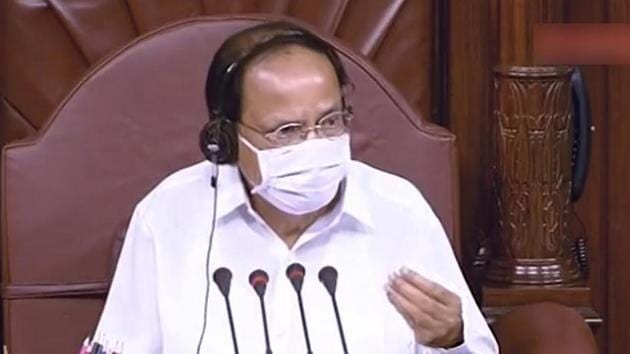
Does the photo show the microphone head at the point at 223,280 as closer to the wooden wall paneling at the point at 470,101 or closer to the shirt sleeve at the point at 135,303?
the shirt sleeve at the point at 135,303

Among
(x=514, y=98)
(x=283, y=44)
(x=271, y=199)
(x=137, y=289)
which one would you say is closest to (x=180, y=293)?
(x=137, y=289)

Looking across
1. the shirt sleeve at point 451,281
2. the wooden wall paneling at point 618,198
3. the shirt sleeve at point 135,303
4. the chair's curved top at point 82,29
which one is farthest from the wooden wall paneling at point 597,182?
the shirt sleeve at point 135,303

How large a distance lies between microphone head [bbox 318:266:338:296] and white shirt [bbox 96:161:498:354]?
0.01 meters

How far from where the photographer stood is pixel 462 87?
253cm

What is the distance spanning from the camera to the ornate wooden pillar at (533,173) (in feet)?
7.05

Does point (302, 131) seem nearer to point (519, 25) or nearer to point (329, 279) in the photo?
point (329, 279)

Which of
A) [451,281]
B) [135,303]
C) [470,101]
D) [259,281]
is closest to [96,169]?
[135,303]

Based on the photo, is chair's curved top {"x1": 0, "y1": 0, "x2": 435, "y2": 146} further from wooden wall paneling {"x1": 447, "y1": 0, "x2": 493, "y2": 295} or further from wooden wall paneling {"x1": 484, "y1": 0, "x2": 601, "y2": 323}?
wooden wall paneling {"x1": 484, "y1": 0, "x2": 601, "y2": 323}

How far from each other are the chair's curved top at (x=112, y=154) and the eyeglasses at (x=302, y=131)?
427mm

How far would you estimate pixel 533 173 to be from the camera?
2.17 meters

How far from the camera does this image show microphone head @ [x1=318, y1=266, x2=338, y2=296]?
1753mm

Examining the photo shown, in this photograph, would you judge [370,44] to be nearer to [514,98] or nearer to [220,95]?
[514,98]

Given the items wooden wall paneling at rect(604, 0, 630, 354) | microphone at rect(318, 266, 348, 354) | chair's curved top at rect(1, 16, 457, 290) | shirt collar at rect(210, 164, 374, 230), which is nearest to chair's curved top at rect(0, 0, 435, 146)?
chair's curved top at rect(1, 16, 457, 290)

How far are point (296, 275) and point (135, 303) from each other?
0.23 meters
